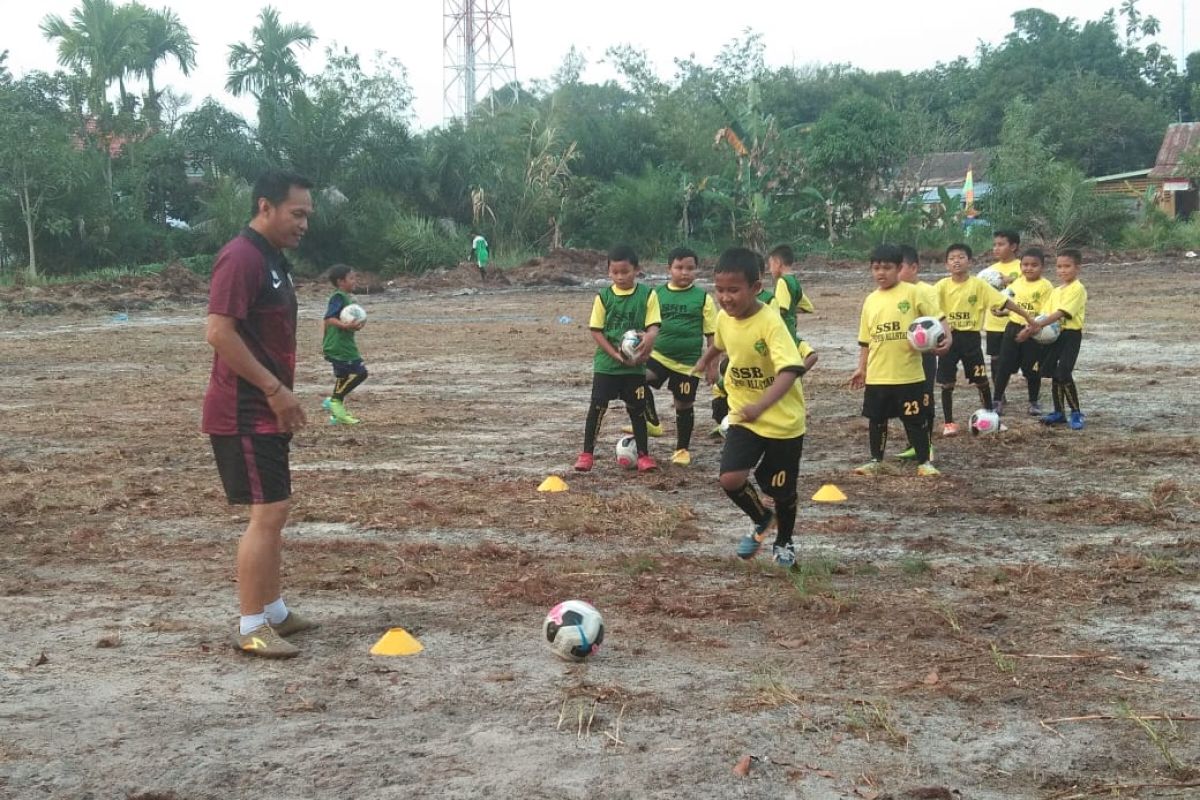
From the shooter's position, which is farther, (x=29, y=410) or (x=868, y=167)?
(x=868, y=167)

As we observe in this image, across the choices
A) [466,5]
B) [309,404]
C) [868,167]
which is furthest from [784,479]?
[466,5]

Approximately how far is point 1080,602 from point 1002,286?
6.90m

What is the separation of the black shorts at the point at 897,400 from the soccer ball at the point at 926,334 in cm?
31

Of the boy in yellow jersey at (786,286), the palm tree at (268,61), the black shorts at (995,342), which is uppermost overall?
the palm tree at (268,61)

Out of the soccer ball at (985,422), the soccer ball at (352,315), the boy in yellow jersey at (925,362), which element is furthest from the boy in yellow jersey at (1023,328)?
the soccer ball at (352,315)

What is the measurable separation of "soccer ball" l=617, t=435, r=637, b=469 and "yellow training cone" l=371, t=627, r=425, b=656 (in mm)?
4437

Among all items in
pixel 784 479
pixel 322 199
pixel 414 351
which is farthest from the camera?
pixel 322 199

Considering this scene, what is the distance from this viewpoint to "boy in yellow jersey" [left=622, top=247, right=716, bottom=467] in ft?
33.2

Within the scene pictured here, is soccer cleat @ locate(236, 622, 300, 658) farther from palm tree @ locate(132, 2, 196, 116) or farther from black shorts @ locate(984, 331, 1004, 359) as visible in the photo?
palm tree @ locate(132, 2, 196, 116)

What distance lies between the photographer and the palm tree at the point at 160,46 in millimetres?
43469

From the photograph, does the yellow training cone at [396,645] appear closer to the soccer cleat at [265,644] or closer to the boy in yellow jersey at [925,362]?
the soccer cleat at [265,644]

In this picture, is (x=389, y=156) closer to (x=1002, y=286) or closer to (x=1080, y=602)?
(x=1002, y=286)

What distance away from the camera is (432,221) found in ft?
132

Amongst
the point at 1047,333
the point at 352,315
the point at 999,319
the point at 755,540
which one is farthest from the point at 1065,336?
the point at 352,315
